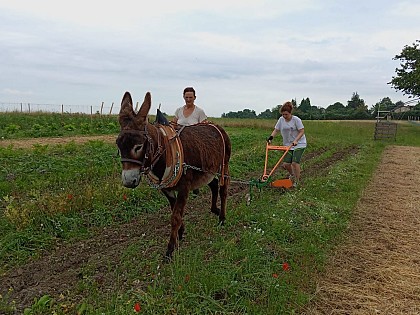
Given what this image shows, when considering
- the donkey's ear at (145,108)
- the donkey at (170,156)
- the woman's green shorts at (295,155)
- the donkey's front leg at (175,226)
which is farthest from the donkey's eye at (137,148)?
the woman's green shorts at (295,155)

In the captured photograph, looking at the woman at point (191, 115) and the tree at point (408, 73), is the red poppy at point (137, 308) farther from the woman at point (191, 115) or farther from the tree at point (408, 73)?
the tree at point (408, 73)

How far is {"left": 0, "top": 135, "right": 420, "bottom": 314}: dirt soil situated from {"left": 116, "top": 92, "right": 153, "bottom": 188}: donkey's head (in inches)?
46.9

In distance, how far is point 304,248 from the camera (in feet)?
16.5

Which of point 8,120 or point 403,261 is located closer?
point 403,261

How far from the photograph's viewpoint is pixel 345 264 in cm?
483

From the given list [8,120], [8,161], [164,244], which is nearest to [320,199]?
[164,244]

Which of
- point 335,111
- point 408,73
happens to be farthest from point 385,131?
point 335,111

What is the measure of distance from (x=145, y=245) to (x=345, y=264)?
257cm

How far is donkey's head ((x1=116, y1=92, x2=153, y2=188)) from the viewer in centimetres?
396

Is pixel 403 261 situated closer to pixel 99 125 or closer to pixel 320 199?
pixel 320 199

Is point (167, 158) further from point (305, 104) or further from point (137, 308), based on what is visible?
point (305, 104)

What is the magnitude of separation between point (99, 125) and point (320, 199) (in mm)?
17649

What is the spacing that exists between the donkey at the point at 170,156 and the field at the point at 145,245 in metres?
0.58

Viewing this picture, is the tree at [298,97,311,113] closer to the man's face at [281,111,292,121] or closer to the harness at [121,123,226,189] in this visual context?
the man's face at [281,111,292,121]
